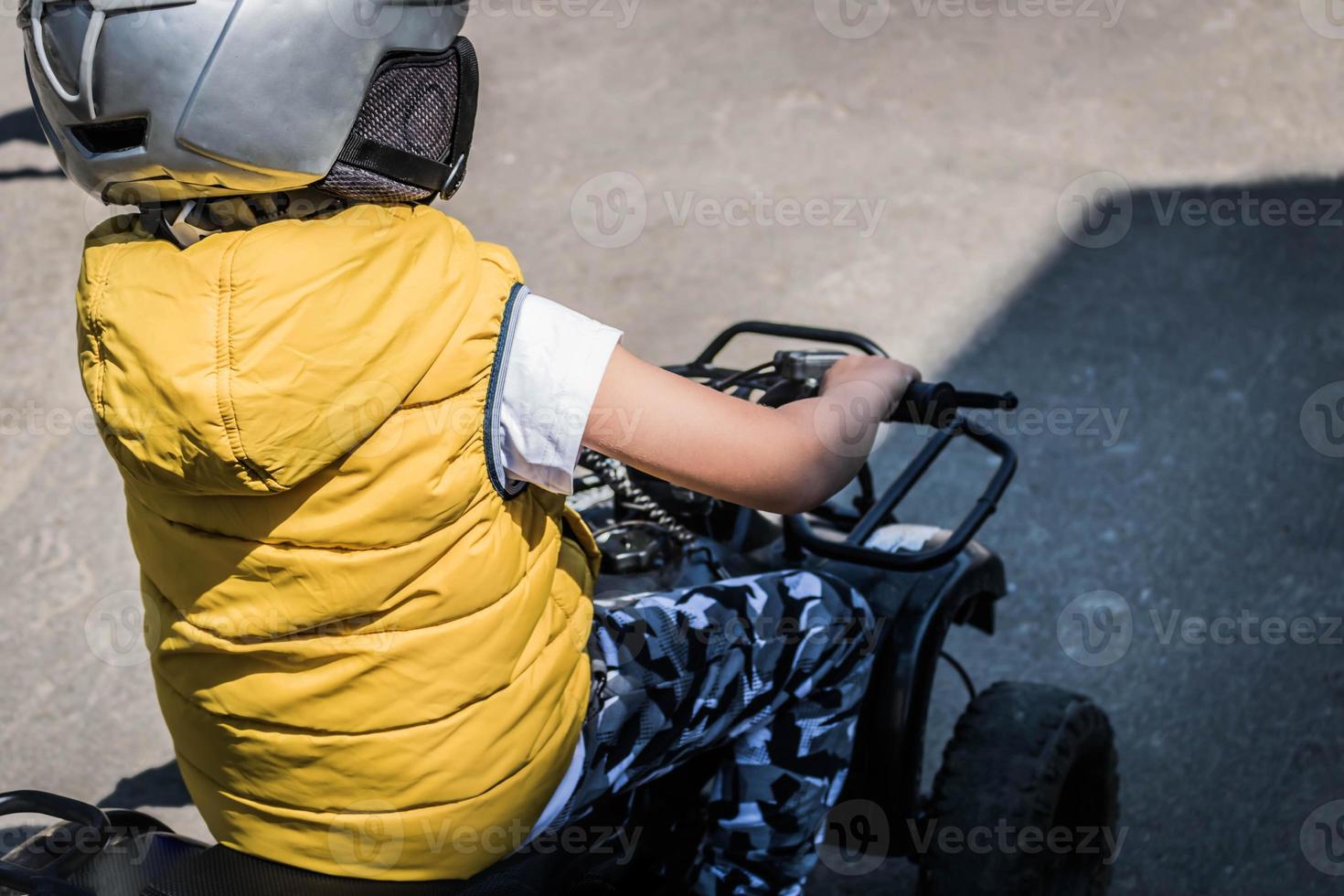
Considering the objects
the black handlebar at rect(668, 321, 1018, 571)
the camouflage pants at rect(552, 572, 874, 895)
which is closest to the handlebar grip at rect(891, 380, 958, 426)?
the black handlebar at rect(668, 321, 1018, 571)

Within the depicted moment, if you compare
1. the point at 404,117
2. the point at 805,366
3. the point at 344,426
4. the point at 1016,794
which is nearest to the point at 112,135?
the point at 404,117

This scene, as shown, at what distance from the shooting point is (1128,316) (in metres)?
4.41

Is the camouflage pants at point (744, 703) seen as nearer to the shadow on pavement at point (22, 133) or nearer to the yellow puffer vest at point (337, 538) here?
the yellow puffer vest at point (337, 538)

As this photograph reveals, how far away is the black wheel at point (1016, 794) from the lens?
214cm

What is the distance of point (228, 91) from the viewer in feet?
4.13

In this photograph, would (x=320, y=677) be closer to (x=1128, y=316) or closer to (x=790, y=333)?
(x=790, y=333)

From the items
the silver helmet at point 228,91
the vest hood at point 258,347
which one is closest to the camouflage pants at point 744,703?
the vest hood at point 258,347

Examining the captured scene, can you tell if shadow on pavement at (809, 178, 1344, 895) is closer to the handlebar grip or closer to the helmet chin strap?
Answer: the handlebar grip

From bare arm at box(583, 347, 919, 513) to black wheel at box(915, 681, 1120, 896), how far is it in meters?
0.86

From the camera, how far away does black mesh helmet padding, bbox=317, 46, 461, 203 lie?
1.37 m

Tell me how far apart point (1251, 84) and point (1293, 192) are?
3.05 feet

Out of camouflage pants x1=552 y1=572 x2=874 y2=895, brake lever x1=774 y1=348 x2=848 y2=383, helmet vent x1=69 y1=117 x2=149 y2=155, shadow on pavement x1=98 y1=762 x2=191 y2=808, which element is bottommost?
shadow on pavement x1=98 y1=762 x2=191 y2=808

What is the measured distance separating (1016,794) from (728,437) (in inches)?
43.3

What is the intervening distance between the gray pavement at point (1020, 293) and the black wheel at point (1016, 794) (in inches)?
15.7
